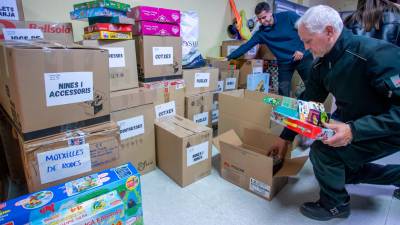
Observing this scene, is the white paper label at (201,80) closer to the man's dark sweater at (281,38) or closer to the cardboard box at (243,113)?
the cardboard box at (243,113)

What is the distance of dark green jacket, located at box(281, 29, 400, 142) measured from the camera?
1109 millimetres

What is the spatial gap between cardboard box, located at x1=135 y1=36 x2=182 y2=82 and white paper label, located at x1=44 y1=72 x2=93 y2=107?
719 mm

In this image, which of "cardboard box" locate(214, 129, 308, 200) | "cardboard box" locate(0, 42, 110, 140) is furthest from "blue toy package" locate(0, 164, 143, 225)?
"cardboard box" locate(214, 129, 308, 200)

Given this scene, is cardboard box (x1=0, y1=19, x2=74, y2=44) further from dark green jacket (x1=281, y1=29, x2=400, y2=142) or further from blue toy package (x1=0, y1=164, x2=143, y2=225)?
dark green jacket (x1=281, y1=29, x2=400, y2=142)

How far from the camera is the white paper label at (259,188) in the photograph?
4.94ft

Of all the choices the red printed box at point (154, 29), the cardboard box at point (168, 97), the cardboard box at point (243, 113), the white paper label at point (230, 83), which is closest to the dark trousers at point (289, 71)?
the white paper label at point (230, 83)

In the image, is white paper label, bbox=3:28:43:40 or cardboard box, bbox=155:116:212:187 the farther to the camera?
cardboard box, bbox=155:116:212:187

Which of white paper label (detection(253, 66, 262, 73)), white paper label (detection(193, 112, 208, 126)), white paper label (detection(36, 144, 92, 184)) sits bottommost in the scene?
white paper label (detection(193, 112, 208, 126))

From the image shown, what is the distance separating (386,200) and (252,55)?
2035 mm

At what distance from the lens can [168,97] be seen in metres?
1.97

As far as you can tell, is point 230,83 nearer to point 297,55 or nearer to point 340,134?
point 297,55

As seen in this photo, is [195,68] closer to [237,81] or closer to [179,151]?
[237,81]

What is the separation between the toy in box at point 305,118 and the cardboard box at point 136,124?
0.90 meters

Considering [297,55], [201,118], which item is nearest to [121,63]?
[201,118]
